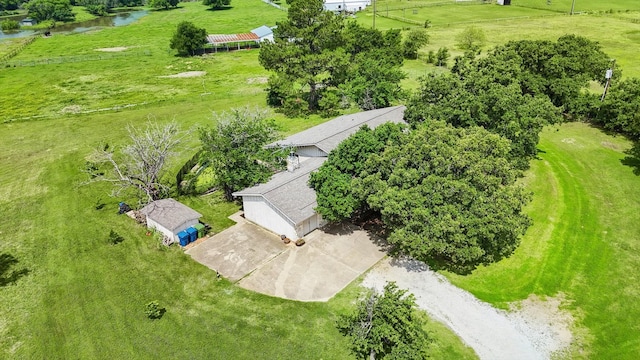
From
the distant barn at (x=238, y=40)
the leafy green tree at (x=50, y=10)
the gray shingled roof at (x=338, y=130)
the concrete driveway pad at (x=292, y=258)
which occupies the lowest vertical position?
the concrete driveway pad at (x=292, y=258)

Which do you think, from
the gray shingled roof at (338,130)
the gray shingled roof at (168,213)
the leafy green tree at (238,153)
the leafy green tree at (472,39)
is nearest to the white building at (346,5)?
the leafy green tree at (472,39)

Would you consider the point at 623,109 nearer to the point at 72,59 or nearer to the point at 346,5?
the point at 72,59

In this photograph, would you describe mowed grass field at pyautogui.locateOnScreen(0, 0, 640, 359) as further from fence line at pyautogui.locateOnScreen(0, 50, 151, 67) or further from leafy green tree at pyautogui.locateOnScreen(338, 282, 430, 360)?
fence line at pyautogui.locateOnScreen(0, 50, 151, 67)

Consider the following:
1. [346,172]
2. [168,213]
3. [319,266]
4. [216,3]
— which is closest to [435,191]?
[346,172]

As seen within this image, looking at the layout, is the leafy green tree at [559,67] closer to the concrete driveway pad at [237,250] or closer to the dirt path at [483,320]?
the dirt path at [483,320]

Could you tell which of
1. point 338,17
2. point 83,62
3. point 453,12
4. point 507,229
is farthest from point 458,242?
point 453,12

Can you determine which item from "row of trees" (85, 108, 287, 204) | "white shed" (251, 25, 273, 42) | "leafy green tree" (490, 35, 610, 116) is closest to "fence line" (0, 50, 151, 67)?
"white shed" (251, 25, 273, 42)
